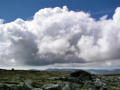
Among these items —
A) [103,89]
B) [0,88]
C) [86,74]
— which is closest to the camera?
[0,88]

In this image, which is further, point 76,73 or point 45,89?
point 76,73

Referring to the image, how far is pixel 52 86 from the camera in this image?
107ft

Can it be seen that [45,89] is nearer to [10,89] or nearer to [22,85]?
[22,85]

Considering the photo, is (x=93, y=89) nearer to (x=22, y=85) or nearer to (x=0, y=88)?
(x=22, y=85)

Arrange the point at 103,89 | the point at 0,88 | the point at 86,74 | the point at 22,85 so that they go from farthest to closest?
the point at 86,74 < the point at 103,89 < the point at 22,85 < the point at 0,88

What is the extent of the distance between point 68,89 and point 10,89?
1046 centimetres

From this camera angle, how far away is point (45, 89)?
105ft

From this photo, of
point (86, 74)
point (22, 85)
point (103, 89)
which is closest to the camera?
point (22, 85)

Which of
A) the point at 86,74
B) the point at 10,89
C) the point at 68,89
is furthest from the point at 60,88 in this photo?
the point at 86,74

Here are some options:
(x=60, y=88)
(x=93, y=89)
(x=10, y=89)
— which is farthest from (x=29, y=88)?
(x=93, y=89)

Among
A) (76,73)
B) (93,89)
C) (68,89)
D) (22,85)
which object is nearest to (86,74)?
(76,73)

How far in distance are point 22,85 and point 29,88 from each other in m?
1.36

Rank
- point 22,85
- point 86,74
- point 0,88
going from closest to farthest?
point 0,88
point 22,85
point 86,74

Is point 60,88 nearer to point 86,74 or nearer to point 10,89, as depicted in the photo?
point 10,89
